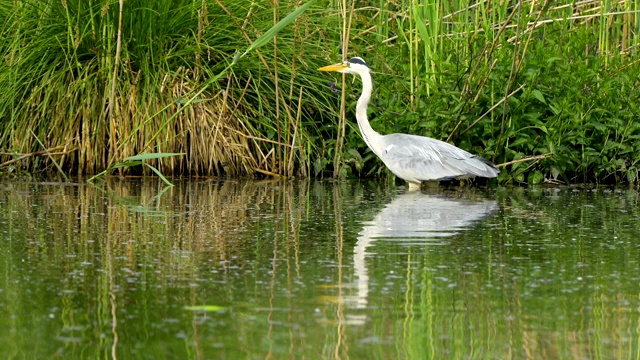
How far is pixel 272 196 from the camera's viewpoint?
27.0ft

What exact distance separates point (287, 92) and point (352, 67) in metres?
0.93

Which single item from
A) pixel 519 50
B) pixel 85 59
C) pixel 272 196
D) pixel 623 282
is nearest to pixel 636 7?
pixel 519 50

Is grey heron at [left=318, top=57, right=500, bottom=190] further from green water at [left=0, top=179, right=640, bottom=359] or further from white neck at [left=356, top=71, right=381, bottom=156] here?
green water at [left=0, top=179, right=640, bottom=359]

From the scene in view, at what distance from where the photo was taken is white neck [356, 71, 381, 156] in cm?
905

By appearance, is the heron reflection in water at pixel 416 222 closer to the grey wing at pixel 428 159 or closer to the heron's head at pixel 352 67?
the grey wing at pixel 428 159

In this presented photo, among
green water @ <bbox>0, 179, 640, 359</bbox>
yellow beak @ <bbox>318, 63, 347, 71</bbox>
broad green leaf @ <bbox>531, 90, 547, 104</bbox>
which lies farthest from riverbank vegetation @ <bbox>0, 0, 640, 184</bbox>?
green water @ <bbox>0, 179, 640, 359</bbox>

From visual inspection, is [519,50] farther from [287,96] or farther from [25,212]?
[25,212]

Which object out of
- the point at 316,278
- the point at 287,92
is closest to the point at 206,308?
the point at 316,278

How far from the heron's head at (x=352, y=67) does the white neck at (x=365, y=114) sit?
7 cm

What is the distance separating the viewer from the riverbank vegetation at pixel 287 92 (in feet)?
29.9

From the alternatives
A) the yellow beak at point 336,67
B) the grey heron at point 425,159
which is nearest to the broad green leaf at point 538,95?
the grey heron at point 425,159

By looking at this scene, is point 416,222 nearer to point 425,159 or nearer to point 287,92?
point 425,159

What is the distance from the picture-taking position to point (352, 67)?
9109 mm

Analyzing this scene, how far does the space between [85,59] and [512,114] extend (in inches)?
142
